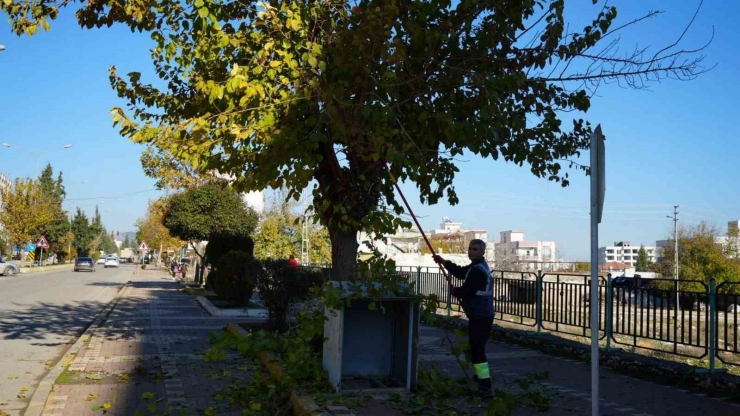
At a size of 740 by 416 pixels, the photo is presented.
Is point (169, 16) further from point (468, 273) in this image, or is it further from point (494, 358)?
point (494, 358)

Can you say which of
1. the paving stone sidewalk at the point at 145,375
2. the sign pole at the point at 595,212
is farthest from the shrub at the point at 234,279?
the sign pole at the point at 595,212

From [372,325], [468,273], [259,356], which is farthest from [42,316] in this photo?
[468,273]

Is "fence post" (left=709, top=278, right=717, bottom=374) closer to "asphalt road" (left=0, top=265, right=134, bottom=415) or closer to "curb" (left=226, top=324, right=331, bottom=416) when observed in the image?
"curb" (left=226, top=324, right=331, bottom=416)

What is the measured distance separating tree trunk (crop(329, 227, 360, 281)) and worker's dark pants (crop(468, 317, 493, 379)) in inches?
95.5

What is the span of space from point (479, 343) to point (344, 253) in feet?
8.85

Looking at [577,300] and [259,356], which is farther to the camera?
[577,300]

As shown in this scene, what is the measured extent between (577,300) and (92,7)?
8.84m

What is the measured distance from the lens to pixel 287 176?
8984 millimetres

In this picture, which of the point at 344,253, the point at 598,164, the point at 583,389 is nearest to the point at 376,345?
the point at 344,253

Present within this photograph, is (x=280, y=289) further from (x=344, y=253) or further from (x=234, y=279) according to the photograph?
(x=234, y=279)

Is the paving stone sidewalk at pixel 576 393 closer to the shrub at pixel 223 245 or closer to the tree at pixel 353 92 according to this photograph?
the tree at pixel 353 92

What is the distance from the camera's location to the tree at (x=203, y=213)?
30625 millimetres

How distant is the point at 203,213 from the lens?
102ft

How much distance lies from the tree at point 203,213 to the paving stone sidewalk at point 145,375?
15.1 meters
